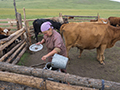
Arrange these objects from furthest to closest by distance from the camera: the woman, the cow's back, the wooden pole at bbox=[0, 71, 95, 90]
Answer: the cow's back
the woman
the wooden pole at bbox=[0, 71, 95, 90]

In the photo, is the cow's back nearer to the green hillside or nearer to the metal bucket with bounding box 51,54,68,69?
the metal bucket with bounding box 51,54,68,69

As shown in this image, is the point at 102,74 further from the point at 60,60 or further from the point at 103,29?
the point at 60,60

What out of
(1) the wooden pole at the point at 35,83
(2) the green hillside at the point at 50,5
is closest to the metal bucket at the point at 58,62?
(1) the wooden pole at the point at 35,83

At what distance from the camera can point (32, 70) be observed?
6.05 ft

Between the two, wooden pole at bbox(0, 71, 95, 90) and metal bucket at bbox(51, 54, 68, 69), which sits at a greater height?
metal bucket at bbox(51, 54, 68, 69)

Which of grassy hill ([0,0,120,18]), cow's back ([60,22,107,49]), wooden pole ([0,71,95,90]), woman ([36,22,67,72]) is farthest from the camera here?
grassy hill ([0,0,120,18])

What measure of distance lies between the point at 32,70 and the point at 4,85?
33.7 inches

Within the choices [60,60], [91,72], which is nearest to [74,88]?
[60,60]

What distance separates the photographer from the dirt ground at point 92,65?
3.91 m

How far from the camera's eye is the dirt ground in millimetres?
3912

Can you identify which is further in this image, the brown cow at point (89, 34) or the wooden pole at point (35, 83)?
the brown cow at point (89, 34)

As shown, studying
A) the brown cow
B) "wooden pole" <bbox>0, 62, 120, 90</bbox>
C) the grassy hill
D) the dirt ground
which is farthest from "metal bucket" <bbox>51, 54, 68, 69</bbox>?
the grassy hill

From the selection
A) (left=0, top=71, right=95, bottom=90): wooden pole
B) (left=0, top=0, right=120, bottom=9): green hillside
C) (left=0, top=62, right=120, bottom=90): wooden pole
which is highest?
(left=0, top=0, right=120, bottom=9): green hillside

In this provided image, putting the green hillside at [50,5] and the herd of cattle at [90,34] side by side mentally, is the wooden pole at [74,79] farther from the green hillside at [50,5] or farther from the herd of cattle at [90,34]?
the green hillside at [50,5]
